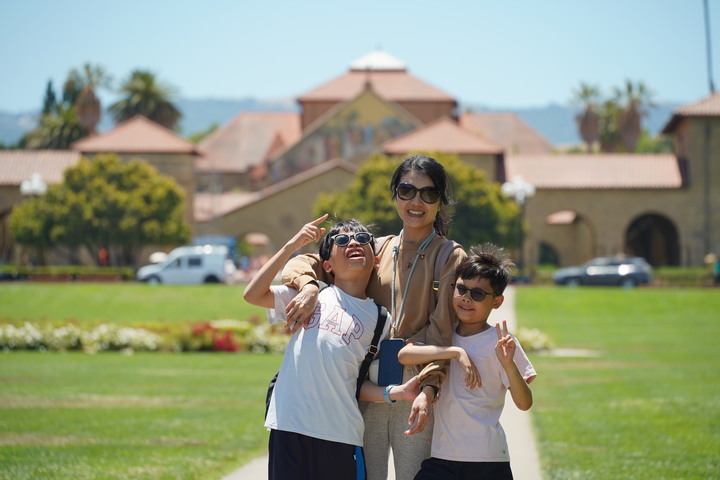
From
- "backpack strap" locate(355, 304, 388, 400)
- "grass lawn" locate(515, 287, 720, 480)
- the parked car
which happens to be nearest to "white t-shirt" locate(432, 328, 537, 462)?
"backpack strap" locate(355, 304, 388, 400)

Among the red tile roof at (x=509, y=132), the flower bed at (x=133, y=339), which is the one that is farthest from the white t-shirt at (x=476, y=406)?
the red tile roof at (x=509, y=132)

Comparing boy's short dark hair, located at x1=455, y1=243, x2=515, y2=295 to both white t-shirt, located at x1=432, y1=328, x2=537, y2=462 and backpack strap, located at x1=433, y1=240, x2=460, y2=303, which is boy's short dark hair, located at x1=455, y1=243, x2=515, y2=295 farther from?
white t-shirt, located at x1=432, y1=328, x2=537, y2=462

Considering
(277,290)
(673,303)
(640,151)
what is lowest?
(673,303)

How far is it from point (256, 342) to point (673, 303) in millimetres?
17842

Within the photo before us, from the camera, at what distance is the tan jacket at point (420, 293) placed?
5359 mm

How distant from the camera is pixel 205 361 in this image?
20766mm

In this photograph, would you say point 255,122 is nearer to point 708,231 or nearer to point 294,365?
point 708,231

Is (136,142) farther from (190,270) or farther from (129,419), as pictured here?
(129,419)

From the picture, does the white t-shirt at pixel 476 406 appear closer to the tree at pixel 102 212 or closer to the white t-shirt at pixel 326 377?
the white t-shirt at pixel 326 377

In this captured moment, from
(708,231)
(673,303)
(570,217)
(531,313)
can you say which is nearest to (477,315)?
(531,313)

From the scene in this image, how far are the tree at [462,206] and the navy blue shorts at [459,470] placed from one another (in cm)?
4265

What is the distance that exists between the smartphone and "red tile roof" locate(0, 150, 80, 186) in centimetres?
5668

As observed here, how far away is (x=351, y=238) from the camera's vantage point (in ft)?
17.9

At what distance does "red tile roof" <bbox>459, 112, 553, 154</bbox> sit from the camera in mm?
96125
